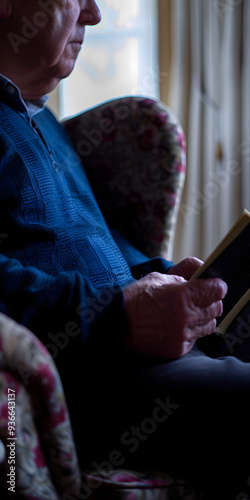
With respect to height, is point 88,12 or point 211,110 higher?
point 88,12

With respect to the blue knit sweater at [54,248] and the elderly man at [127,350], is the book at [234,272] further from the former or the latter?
the blue knit sweater at [54,248]

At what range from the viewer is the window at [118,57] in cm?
210

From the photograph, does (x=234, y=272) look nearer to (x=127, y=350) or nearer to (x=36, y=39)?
(x=127, y=350)

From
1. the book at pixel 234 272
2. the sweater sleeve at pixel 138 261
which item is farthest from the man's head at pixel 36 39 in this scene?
the book at pixel 234 272

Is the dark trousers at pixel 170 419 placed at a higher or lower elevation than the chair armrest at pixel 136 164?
lower

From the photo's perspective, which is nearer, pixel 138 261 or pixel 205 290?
pixel 205 290

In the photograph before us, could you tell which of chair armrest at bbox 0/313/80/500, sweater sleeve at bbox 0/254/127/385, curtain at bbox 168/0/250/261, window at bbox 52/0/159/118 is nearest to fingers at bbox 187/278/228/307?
sweater sleeve at bbox 0/254/127/385

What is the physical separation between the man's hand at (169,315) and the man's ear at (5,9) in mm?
604

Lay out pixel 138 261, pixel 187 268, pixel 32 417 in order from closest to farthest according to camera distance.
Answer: pixel 32 417 → pixel 187 268 → pixel 138 261

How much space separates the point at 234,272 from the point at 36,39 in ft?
1.91

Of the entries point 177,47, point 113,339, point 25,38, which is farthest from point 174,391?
point 177,47

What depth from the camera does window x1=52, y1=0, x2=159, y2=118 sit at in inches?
82.7

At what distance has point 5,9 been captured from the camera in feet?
2.87

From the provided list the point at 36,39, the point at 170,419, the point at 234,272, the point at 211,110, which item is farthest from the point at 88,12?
the point at 211,110
